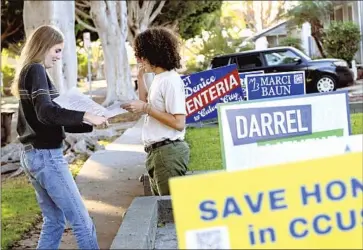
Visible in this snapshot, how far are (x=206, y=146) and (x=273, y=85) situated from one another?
2.77 m

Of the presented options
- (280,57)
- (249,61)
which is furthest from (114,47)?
(280,57)

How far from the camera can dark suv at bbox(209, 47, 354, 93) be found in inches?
851

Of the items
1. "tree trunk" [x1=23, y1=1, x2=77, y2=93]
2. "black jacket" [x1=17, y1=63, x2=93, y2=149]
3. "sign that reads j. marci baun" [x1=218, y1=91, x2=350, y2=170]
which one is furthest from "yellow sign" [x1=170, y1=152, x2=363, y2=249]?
"tree trunk" [x1=23, y1=1, x2=77, y2=93]

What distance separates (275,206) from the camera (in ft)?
9.63

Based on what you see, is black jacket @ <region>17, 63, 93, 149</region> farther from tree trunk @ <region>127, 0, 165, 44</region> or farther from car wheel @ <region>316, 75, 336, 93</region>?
tree trunk @ <region>127, 0, 165, 44</region>

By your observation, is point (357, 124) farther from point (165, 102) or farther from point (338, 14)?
point (338, 14)

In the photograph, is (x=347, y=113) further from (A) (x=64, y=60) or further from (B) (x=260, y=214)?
(A) (x=64, y=60)

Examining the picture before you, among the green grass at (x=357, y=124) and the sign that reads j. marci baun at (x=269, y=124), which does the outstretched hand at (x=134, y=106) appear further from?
the green grass at (x=357, y=124)

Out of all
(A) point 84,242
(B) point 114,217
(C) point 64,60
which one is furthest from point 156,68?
(C) point 64,60

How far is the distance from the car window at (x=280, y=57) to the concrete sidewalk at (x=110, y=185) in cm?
870

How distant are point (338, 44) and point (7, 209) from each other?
22636 mm

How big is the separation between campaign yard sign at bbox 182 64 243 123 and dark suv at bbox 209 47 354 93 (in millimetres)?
12518

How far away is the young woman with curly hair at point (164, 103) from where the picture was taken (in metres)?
4.73

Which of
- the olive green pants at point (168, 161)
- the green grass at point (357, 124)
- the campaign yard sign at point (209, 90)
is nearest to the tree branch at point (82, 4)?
the green grass at point (357, 124)
